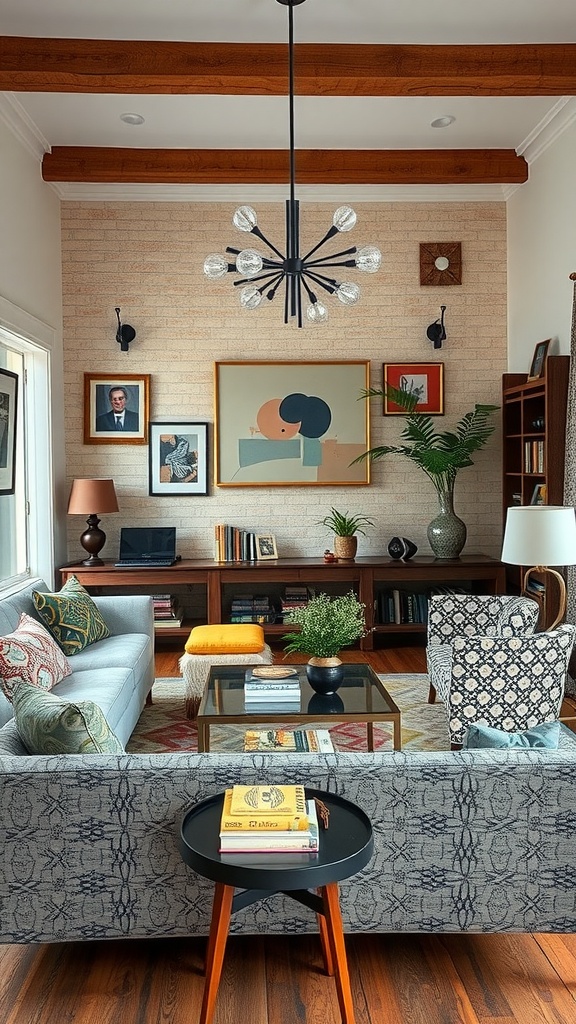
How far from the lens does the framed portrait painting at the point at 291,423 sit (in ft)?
20.5

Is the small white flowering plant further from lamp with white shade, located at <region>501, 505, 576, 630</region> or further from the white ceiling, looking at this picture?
the white ceiling

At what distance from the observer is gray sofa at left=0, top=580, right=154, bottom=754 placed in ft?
11.3

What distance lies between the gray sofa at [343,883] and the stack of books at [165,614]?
375cm

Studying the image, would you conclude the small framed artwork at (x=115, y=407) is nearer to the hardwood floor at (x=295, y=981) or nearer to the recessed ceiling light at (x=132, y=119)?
the recessed ceiling light at (x=132, y=119)

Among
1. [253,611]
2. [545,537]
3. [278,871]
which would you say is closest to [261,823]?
[278,871]

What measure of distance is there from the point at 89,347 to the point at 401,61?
3.11 m

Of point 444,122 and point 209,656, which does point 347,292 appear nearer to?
point 209,656

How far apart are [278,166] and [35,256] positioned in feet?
5.60

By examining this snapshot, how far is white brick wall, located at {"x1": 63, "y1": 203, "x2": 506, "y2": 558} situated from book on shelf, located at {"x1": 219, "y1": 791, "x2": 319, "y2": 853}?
4480 mm

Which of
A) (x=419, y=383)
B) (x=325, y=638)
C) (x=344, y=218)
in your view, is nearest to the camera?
(x=344, y=218)

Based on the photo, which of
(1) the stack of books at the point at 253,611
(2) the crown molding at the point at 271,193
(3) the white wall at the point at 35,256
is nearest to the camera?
(3) the white wall at the point at 35,256

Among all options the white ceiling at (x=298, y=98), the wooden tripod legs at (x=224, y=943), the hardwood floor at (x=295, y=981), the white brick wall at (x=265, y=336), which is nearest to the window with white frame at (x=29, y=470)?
the white brick wall at (x=265, y=336)

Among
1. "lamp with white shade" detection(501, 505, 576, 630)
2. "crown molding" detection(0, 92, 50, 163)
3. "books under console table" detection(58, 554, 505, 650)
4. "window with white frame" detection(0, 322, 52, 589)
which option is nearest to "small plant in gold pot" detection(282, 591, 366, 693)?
"lamp with white shade" detection(501, 505, 576, 630)

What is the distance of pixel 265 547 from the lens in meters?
6.12
